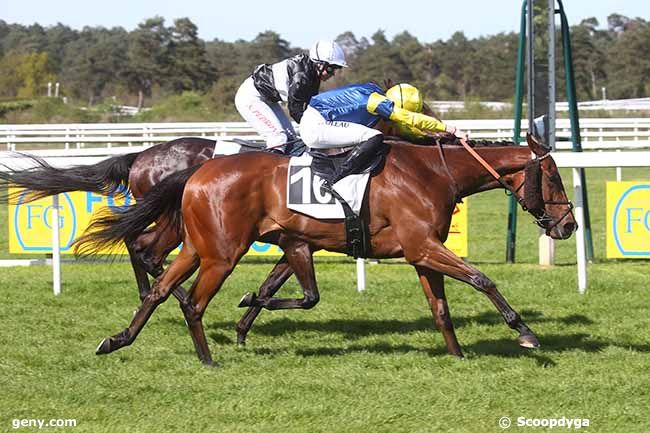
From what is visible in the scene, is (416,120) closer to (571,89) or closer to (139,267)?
(139,267)

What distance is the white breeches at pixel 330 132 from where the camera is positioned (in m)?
6.55

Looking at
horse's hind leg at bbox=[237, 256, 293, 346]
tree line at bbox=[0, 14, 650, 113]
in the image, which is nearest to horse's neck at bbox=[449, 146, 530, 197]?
horse's hind leg at bbox=[237, 256, 293, 346]

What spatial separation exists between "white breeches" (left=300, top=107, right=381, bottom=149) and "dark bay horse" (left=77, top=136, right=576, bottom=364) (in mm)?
213

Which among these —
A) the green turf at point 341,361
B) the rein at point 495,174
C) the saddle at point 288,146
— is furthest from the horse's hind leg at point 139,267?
the rein at point 495,174

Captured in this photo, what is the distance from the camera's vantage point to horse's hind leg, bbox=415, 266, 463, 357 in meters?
6.57

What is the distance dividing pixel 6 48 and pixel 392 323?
91.9 metres

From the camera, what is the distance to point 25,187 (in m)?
7.48

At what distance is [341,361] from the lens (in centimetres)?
647

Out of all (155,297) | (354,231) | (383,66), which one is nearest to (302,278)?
(354,231)

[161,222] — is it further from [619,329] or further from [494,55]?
[494,55]

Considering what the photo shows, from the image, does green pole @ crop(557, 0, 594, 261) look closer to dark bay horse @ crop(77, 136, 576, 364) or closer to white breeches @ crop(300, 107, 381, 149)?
dark bay horse @ crop(77, 136, 576, 364)

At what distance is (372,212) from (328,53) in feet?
3.87

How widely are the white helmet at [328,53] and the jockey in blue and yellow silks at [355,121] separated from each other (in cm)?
36

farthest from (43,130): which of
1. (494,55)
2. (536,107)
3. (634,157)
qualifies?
(494,55)
